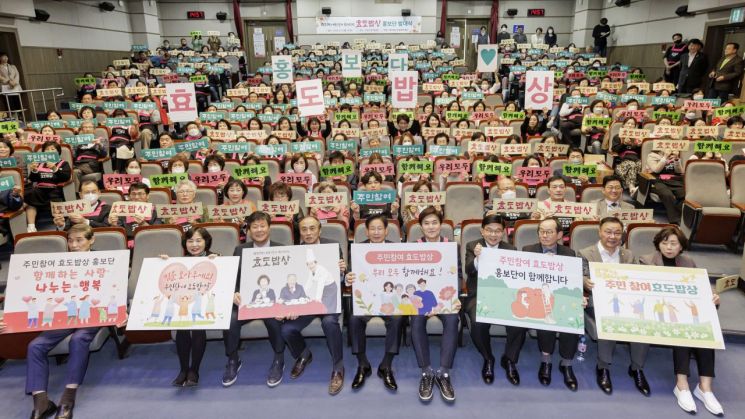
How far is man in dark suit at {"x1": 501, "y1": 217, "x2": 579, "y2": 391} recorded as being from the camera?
2.99 m

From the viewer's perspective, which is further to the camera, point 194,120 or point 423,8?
point 423,8

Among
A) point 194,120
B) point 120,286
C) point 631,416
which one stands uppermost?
point 194,120

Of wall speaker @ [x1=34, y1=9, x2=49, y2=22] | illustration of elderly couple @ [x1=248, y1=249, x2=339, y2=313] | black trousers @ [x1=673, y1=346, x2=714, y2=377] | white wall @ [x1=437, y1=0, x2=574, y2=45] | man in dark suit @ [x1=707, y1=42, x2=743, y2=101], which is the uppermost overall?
white wall @ [x1=437, y1=0, x2=574, y2=45]

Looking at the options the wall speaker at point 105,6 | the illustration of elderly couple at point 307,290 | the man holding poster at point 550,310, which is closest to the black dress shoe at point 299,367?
the illustration of elderly couple at point 307,290

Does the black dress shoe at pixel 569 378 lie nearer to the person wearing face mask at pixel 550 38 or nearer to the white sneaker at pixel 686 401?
the white sneaker at pixel 686 401

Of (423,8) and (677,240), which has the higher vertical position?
(423,8)

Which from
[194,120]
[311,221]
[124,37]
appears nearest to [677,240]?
[311,221]

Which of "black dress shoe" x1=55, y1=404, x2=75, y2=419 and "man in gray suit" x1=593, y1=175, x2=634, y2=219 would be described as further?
"man in gray suit" x1=593, y1=175, x2=634, y2=219

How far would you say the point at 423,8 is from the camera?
1659 centimetres

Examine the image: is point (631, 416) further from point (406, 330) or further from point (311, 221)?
point (311, 221)

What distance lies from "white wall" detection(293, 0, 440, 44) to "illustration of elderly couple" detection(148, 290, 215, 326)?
1542 centimetres

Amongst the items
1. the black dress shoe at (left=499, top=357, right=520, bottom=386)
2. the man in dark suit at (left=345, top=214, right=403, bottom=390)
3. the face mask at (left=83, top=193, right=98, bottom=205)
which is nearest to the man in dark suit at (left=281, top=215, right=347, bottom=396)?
Result: the man in dark suit at (left=345, top=214, right=403, bottom=390)

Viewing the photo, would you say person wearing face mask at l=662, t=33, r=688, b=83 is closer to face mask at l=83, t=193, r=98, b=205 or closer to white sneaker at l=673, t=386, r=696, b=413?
white sneaker at l=673, t=386, r=696, b=413

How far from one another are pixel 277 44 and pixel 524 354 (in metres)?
15.6
